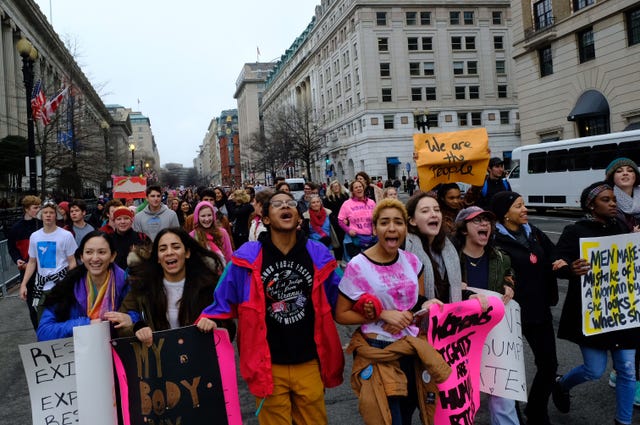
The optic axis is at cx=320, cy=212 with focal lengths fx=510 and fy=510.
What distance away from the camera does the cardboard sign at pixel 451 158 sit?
6.63 m

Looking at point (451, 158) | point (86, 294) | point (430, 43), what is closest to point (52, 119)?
point (451, 158)

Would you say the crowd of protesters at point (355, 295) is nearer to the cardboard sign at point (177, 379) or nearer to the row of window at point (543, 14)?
the cardboard sign at point (177, 379)

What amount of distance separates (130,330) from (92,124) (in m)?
A: 30.2

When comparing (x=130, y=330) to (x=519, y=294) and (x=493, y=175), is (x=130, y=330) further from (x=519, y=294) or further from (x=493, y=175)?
(x=493, y=175)

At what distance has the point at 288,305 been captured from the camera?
3402 millimetres

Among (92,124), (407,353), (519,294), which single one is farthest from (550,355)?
(92,124)

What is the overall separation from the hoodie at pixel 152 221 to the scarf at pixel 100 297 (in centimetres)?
423

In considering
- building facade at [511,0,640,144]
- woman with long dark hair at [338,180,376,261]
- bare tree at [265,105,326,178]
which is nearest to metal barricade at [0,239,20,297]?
woman with long dark hair at [338,180,376,261]

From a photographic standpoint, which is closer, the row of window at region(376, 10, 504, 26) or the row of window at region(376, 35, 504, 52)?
the row of window at region(376, 10, 504, 26)

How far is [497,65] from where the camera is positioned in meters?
62.7

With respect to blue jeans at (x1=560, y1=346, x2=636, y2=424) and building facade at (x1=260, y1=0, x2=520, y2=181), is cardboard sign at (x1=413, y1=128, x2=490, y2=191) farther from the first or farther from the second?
building facade at (x1=260, y1=0, x2=520, y2=181)

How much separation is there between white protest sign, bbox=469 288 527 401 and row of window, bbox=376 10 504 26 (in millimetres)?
59879

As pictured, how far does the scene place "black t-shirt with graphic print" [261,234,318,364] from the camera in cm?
338

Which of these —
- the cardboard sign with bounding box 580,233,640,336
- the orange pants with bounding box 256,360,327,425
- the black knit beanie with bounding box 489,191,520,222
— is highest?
the black knit beanie with bounding box 489,191,520,222
